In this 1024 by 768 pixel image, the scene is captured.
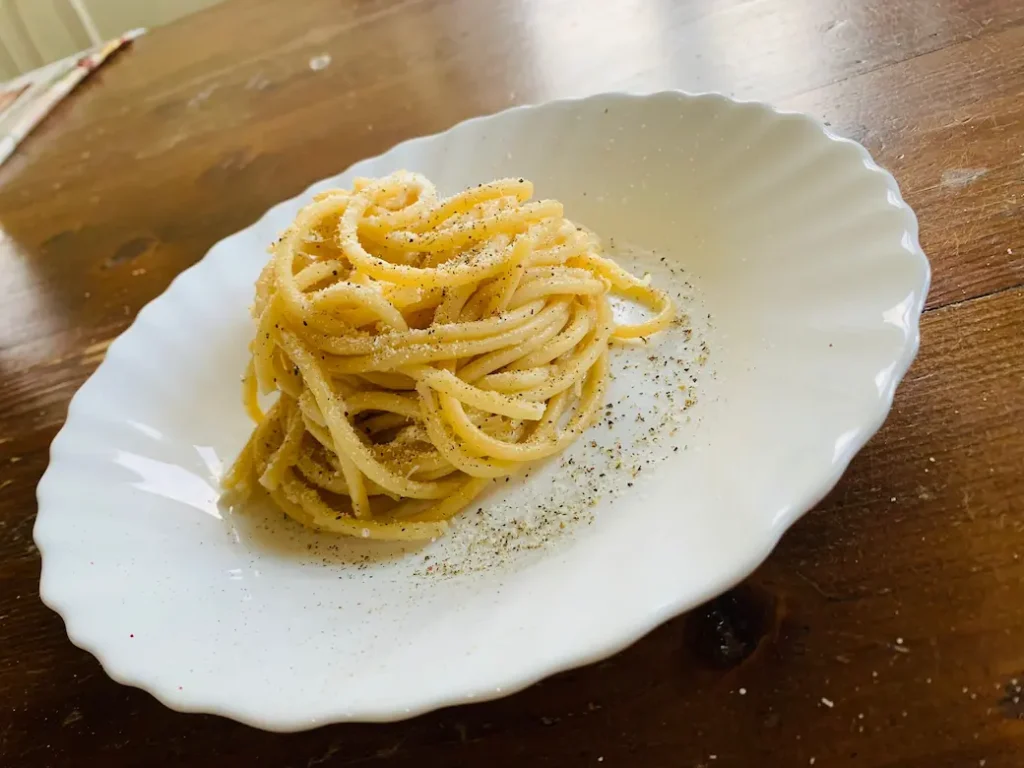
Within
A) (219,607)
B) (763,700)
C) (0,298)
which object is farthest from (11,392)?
(763,700)

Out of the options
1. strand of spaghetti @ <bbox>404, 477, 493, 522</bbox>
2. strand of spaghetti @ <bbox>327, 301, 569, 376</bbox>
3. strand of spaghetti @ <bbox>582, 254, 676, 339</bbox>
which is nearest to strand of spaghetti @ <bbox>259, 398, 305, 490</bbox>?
strand of spaghetti @ <bbox>327, 301, 569, 376</bbox>

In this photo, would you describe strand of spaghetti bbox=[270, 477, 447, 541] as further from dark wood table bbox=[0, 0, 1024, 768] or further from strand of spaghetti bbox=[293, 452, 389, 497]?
dark wood table bbox=[0, 0, 1024, 768]

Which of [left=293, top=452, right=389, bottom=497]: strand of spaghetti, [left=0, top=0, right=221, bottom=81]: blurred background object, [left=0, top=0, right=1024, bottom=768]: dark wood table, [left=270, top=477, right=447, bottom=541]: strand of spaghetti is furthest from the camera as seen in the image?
[left=0, top=0, right=221, bottom=81]: blurred background object

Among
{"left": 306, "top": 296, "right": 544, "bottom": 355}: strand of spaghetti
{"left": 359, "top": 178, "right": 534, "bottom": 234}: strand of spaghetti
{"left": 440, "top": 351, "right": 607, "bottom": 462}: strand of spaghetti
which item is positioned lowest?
{"left": 440, "top": 351, "right": 607, "bottom": 462}: strand of spaghetti

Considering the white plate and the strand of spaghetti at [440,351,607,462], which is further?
the strand of spaghetti at [440,351,607,462]

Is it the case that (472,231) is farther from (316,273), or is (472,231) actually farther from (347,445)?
(347,445)

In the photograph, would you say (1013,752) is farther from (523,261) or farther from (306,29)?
(306,29)
